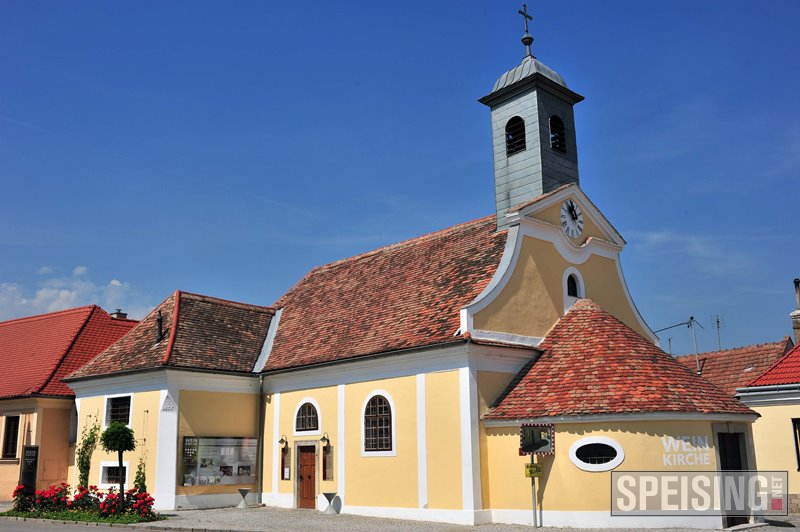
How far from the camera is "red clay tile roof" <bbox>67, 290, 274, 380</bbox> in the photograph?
88.5 ft

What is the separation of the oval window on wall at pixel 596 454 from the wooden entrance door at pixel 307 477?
9.89 metres

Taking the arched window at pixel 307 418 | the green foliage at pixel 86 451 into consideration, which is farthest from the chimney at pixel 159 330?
the arched window at pixel 307 418

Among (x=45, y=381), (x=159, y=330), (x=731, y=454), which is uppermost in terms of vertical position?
(x=159, y=330)

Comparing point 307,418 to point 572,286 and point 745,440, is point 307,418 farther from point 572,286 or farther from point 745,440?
point 745,440

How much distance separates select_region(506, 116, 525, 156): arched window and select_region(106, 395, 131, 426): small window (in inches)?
649

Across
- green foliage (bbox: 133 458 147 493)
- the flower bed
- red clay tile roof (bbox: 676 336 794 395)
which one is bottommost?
the flower bed

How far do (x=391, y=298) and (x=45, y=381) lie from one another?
14.8 metres

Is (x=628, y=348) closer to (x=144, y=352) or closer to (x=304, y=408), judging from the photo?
(x=304, y=408)

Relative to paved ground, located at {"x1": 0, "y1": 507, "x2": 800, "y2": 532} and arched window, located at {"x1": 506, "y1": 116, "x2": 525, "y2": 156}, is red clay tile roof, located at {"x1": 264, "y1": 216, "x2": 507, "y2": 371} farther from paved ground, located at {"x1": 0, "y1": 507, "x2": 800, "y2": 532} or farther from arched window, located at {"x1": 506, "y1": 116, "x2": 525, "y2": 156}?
paved ground, located at {"x1": 0, "y1": 507, "x2": 800, "y2": 532}

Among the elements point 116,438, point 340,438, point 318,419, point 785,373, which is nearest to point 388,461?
point 340,438

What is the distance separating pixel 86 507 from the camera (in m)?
23.4

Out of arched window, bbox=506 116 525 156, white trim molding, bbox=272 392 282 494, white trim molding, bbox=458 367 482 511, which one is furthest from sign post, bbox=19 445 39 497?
arched window, bbox=506 116 525 156

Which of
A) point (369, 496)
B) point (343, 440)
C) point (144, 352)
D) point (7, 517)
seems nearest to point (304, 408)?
point (343, 440)

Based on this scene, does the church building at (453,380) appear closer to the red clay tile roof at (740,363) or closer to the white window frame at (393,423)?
the white window frame at (393,423)
